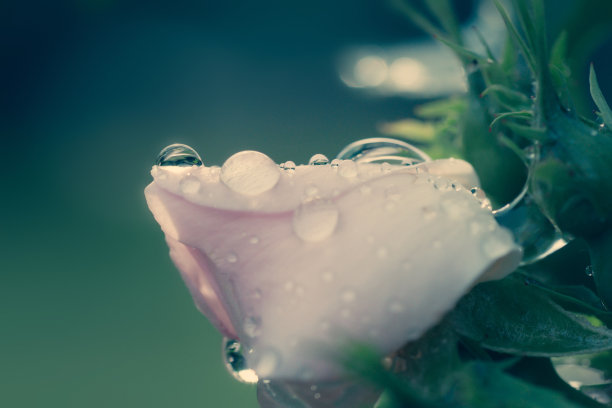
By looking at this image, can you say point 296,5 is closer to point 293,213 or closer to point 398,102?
point 398,102

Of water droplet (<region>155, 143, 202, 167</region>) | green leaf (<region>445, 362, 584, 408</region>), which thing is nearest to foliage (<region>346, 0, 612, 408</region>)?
green leaf (<region>445, 362, 584, 408</region>)

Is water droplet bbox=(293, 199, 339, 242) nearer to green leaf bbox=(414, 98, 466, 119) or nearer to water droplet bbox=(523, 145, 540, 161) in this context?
water droplet bbox=(523, 145, 540, 161)

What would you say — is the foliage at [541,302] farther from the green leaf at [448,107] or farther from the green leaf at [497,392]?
the green leaf at [448,107]

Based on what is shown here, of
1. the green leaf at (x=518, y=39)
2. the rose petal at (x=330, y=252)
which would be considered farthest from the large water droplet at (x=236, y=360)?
the green leaf at (x=518, y=39)

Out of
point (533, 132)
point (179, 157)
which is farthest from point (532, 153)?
point (179, 157)

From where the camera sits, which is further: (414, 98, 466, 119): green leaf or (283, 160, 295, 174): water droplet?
(414, 98, 466, 119): green leaf

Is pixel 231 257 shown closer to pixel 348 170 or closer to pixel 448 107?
pixel 348 170
